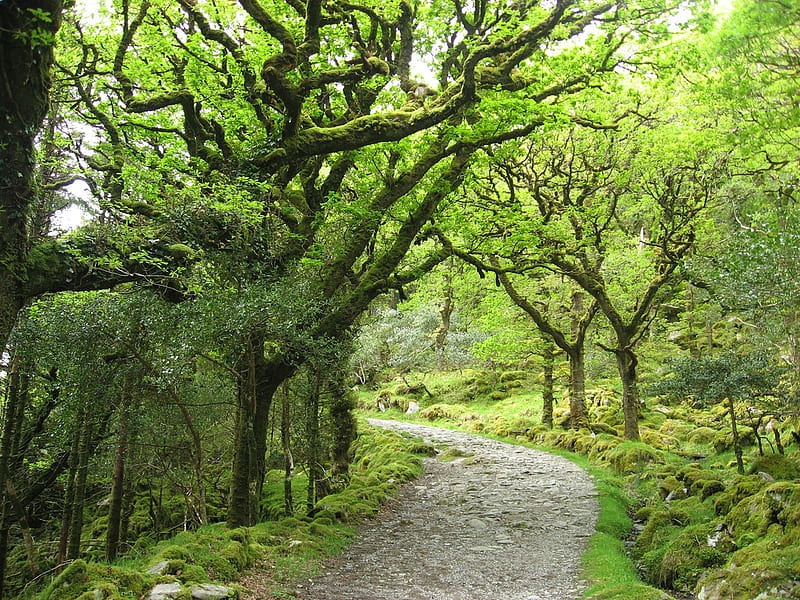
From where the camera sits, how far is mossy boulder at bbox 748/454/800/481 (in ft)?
28.2

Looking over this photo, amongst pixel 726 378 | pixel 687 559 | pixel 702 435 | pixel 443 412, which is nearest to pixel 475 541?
pixel 687 559

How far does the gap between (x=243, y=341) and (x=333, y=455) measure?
23.1ft

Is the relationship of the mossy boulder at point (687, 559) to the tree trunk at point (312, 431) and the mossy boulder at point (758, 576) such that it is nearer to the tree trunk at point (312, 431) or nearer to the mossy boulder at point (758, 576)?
the mossy boulder at point (758, 576)

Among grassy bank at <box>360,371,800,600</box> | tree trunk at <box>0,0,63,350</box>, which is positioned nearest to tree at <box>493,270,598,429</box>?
grassy bank at <box>360,371,800,600</box>

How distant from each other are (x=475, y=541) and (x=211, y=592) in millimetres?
5136

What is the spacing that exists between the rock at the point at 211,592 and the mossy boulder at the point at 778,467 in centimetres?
884

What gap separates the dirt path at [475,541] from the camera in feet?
23.2

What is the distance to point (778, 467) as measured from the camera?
889 cm

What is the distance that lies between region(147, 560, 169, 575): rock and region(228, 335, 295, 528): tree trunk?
7.99 feet

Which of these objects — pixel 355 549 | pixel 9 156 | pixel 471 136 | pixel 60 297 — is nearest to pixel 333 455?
A: pixel 355 549

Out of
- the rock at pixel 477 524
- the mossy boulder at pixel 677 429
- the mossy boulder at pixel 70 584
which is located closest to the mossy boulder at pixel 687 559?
the rock at pixel 477 524

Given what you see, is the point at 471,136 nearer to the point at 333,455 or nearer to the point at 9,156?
the point at 9,156

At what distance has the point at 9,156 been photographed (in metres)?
5.48

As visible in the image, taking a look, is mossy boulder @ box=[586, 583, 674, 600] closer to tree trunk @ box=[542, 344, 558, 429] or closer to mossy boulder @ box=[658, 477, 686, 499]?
mossy boulder @ box=[658, 477, 686, 499]
